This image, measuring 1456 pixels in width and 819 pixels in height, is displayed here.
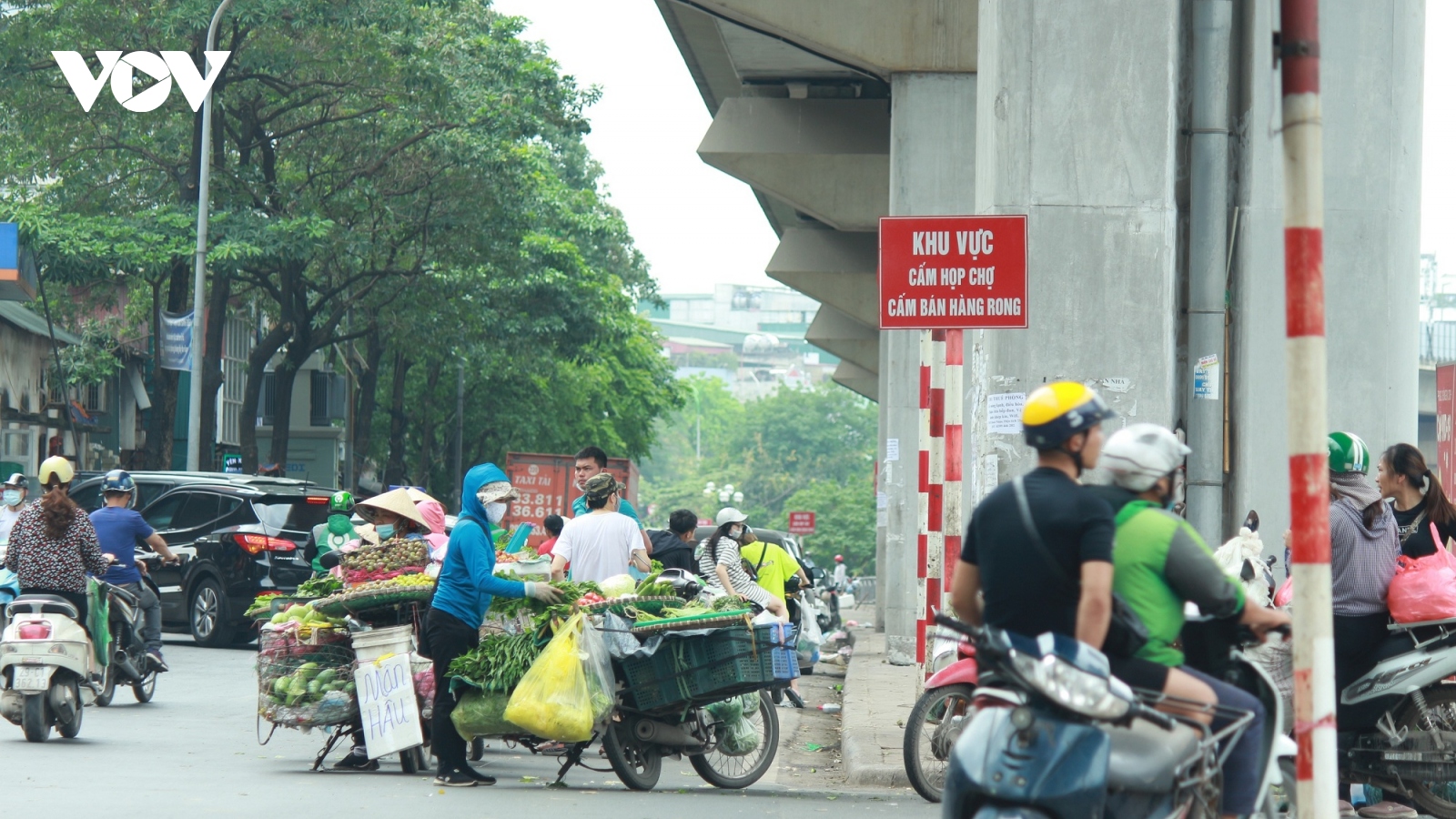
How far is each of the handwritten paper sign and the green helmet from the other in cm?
473

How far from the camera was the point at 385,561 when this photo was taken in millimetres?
9844

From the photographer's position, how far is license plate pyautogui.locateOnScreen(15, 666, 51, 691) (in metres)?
10.3

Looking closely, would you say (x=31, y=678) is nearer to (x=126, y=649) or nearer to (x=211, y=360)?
Result: (x=126, y=649)

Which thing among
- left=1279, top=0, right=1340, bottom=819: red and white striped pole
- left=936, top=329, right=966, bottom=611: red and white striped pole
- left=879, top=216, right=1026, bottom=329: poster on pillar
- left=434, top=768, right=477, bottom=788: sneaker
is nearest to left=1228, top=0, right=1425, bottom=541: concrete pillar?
left=936, top=329, right=966, bottom=611: red and white striped pole

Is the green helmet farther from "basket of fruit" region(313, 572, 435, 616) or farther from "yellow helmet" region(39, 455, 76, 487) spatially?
"yellow helmet" region(39, 455, 76, 487)

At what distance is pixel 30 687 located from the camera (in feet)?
34.0

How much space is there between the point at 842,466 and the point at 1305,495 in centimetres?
10091

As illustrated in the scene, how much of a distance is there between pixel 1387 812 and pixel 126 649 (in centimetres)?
850

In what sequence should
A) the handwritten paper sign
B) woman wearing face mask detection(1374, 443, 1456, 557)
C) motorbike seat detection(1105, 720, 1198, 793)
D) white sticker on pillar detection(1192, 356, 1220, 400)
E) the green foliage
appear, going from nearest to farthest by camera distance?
motorbike seat detection(1105, 720, 1198, 793) → woman wearing face mask detection(1374, 443, 1456, 557) → the handwritten paper sign → white sticker on pillar detection(1192, 356, 1220, 400) → the green foliage

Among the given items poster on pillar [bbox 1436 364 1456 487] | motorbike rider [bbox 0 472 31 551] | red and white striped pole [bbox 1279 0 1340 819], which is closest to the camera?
red and white striped pole [bbox 1279 0 1340 819]

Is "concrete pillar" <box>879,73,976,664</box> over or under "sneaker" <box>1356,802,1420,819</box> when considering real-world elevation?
over

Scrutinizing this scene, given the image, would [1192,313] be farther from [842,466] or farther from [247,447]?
[842,466]

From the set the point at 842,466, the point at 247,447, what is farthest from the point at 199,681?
the point at 842,466

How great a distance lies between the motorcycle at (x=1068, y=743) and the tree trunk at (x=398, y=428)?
36.1 metres
